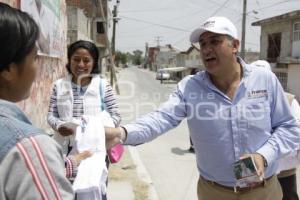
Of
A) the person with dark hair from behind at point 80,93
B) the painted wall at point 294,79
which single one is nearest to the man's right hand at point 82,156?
the person with dark hair from behind at point 80,93

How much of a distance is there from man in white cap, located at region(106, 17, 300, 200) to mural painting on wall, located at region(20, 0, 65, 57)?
246 centimetres

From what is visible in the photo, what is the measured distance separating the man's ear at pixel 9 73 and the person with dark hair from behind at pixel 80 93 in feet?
7.78

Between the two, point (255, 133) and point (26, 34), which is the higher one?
point (26, 34)

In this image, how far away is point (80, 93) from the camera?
3857 mm

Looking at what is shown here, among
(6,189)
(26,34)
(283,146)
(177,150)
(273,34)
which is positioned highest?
(273,34)

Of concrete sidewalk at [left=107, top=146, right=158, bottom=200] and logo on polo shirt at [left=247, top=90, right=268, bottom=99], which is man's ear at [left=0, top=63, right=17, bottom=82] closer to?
logo on polo shirt at [left=247, top=90, right=268, bottom=99]

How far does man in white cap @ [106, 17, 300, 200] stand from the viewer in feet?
9.19

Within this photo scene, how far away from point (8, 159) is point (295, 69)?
25262mm

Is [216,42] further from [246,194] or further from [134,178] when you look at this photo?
[134,178]

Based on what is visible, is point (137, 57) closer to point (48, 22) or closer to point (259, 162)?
point (48, 22)

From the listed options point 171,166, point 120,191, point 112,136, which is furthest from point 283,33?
point 112,136

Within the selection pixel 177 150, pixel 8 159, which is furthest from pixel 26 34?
pixel 177 150

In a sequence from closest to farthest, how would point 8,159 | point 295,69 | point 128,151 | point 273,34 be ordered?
1. point 8,159
2. point 128,151
3. point 295,69
4. point 273,34

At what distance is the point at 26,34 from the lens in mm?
1317
